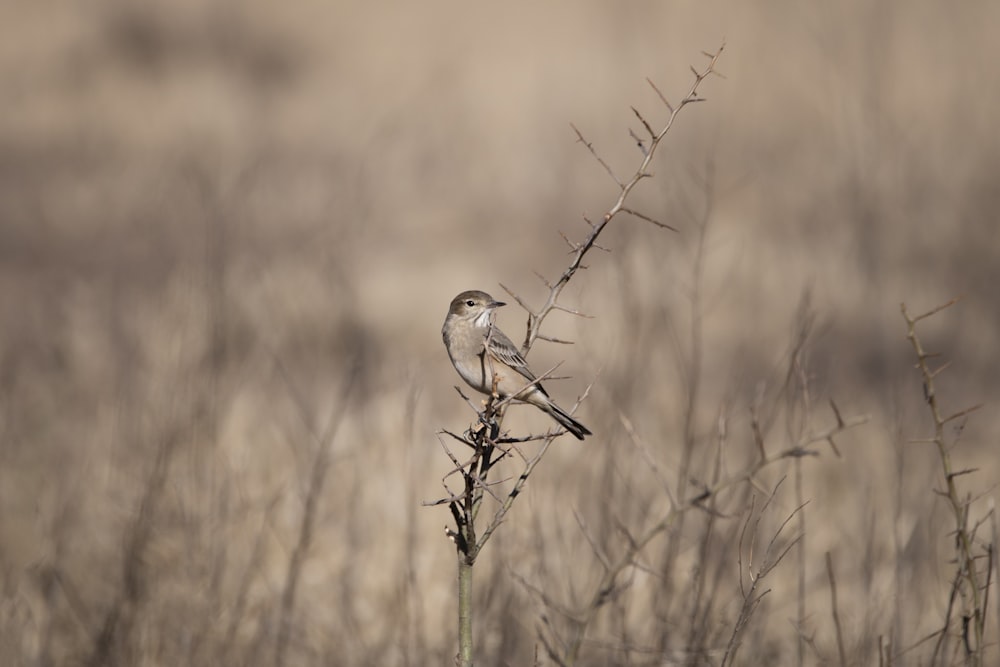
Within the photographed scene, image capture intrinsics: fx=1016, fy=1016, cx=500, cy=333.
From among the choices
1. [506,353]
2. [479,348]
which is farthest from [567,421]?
[479,348]

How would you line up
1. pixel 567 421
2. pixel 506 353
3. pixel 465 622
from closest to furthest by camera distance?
pixel 465 622, pixel 567 421, pixel 506 353

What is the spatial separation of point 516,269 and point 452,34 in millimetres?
8700

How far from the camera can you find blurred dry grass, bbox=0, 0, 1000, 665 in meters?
5.64

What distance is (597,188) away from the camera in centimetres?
1758

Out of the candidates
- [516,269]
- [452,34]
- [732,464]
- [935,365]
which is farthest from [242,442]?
[452,34]

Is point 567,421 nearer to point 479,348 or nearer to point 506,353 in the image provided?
point 506,353

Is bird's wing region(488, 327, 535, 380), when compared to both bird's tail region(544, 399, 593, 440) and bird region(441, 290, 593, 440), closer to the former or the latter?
bird region(441, 290, 593, 440)

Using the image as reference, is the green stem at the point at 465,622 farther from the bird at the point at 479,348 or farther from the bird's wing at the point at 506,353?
the bird's wing at the point at 506,353

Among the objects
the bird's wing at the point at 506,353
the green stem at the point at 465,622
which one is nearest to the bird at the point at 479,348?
the bird's wing at the point at 506,353

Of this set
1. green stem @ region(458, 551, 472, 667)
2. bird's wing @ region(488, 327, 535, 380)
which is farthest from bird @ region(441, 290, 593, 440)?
green stem @ region(458, 551, 472, 667)

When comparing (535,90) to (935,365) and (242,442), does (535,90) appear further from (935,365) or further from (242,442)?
(242,442)

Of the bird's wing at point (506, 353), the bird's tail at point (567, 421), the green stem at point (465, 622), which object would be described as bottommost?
the green stem at point (465, 622)

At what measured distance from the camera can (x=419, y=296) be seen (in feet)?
43.6

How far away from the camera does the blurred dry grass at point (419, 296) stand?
5.64 metres
